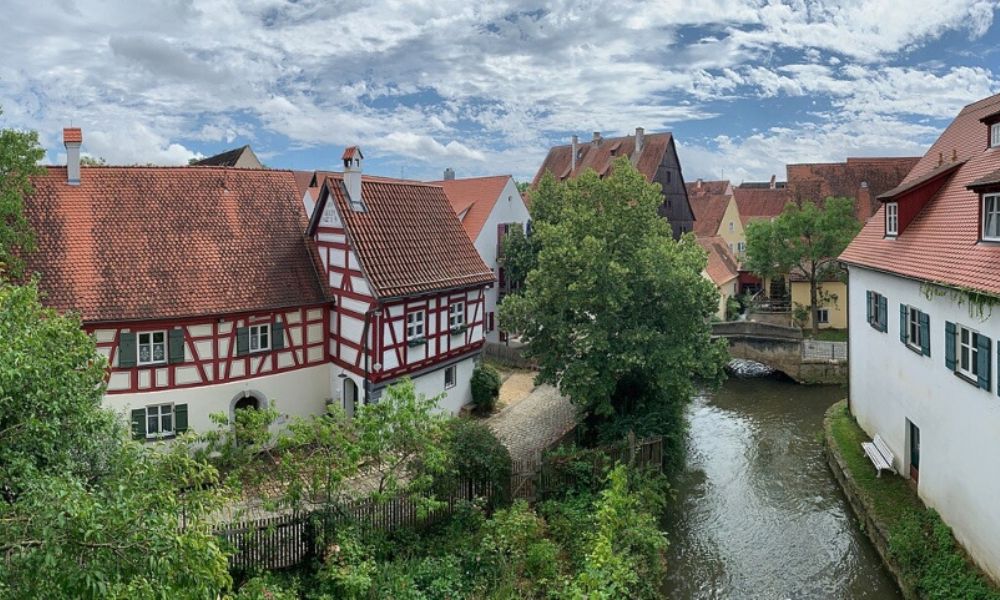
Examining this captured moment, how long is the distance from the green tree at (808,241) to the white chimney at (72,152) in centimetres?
2989

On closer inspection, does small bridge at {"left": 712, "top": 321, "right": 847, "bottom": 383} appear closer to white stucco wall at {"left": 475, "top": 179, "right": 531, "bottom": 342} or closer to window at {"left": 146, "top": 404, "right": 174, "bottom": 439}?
white stucco wall at {"left": 475, "top": 179, "right": 531, "bottom": 342}

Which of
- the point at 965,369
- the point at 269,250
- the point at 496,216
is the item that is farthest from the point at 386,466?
the point at 496,216

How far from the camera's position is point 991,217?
14727 millimetres

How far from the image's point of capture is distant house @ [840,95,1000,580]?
13.4 meters

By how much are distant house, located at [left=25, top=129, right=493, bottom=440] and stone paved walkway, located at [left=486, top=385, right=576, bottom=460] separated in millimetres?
2314

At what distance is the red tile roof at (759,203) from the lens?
6012 cm

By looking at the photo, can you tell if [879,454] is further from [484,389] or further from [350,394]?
[350,394]

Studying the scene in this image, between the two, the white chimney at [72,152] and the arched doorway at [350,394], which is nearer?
the white chimney at [72,152]

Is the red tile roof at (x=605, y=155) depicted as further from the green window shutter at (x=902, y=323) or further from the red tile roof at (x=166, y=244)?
the green window shutter at (x=902, y=323)

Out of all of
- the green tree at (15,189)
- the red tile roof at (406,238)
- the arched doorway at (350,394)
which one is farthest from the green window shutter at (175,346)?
the red tile roof at (406,238)

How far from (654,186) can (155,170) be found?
14734 millimetres

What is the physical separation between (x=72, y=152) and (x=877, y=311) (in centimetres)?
2312

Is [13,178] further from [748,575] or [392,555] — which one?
[748,575]

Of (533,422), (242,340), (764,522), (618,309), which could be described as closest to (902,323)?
(764,522)
